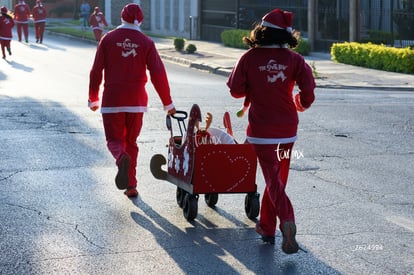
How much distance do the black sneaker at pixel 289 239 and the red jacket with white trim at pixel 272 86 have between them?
0.67 metres

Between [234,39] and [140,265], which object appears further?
[234,39]

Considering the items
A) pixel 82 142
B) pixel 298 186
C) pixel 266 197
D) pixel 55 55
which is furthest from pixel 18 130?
pixel 55 55

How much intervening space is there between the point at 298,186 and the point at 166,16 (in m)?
38.4

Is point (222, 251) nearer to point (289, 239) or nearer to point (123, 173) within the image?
point (289, 239)

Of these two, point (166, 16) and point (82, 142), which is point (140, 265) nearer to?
point (82, 142)

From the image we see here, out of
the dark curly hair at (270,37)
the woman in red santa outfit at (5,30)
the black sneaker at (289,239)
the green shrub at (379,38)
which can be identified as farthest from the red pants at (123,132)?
the green shrub at (379,38)

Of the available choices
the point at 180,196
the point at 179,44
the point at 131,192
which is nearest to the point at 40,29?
the point at 179,44

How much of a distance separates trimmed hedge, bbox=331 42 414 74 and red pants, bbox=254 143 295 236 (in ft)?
61.4

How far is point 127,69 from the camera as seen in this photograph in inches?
364

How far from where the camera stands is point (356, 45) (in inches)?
1116

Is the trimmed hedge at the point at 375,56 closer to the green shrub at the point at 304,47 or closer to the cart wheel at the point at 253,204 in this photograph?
the green shrub at the point at 304,47

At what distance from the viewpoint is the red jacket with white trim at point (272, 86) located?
7.33m

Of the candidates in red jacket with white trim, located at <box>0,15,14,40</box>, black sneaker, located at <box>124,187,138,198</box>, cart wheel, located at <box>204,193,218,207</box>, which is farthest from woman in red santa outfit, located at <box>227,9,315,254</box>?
red jacket with white trim, located at <box>0,15,14,40</box>

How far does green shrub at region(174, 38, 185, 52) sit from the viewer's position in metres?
34.3
